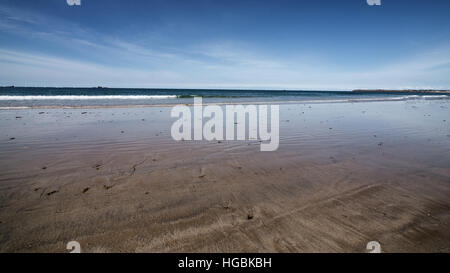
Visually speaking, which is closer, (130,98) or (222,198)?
(222,198)

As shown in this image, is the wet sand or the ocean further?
the ocean

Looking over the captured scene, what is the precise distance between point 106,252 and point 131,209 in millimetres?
730

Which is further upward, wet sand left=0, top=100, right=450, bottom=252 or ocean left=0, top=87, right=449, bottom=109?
ocean left=0, top=87, right=449, bottom=109

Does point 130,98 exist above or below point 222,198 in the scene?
above

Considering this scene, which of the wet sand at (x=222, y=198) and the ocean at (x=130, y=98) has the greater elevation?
the ocean at (x=130, y=98)

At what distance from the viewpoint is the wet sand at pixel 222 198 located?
2.28 metres

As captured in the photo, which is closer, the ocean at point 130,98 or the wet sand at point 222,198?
the wet sand at point 222,198

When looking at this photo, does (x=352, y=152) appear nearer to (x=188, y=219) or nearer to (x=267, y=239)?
(x=267, y=239)

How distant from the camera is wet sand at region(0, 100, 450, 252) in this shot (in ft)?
7.49

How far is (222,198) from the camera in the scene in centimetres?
316

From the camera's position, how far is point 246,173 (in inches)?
162
